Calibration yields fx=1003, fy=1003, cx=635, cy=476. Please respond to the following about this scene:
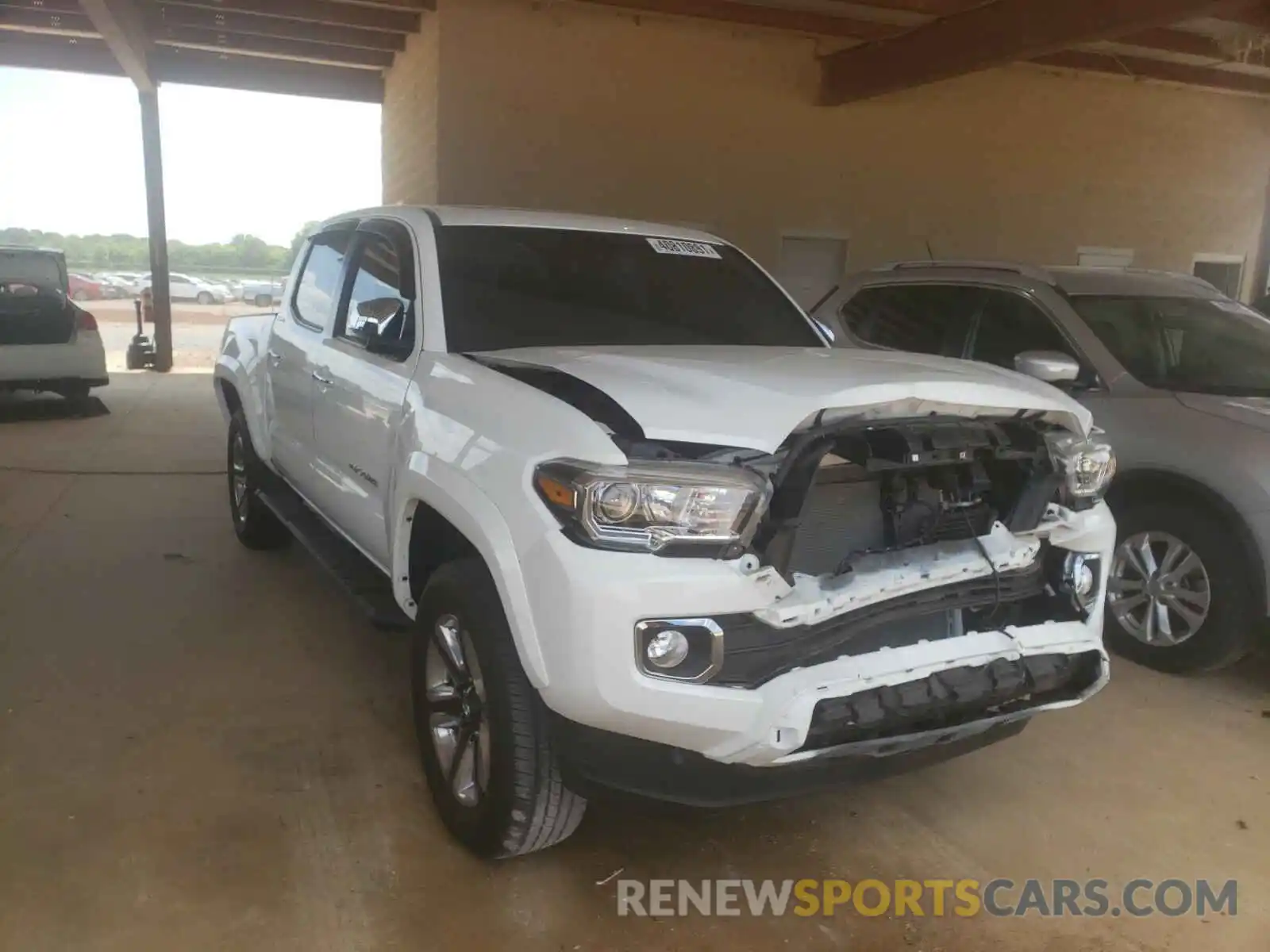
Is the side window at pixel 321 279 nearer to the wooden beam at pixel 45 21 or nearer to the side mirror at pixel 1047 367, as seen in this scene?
the side mirror at pixel 1047 367

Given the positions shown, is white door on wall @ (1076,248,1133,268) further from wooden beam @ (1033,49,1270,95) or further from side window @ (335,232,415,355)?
side window @ (335,232,415,355)

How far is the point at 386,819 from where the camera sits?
2.94 m

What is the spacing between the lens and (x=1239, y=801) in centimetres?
325

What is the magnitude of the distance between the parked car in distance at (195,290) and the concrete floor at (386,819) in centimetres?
1402

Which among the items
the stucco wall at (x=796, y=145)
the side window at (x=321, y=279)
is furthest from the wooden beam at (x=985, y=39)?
the side window at (x=321, y=279)

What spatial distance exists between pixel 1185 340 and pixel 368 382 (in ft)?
12.4

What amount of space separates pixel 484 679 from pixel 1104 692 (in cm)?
277

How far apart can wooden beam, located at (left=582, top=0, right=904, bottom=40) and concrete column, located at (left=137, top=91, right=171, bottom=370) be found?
7639 mm

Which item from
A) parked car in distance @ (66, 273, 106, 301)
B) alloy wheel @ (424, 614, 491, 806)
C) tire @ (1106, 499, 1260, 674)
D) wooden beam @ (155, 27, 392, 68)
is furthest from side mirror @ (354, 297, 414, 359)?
parked car in distance @ (66, 273, 106, 301)

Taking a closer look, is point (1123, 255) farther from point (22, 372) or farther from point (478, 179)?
point (22, 372)

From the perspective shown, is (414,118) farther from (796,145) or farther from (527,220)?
(527,220)

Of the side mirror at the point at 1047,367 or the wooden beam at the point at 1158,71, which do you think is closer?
the side mirror at the point at 1047,367

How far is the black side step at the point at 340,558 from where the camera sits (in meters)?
3.23

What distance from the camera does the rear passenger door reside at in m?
3.19
